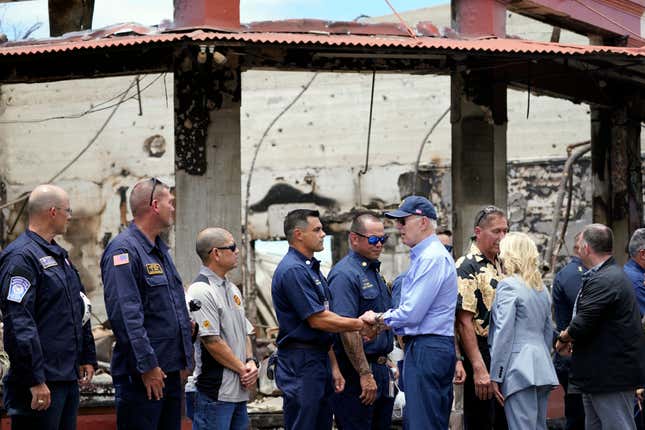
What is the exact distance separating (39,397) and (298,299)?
2208 mm

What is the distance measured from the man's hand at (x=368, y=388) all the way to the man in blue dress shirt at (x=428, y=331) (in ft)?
1.48

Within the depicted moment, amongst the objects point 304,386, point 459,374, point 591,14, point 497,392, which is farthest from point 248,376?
point 591,14

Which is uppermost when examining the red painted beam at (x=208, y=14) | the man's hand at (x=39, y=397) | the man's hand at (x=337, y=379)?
the red painted beam at (x=208, y=14)

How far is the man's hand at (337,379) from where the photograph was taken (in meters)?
8.82

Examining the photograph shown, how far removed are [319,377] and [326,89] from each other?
12185mm

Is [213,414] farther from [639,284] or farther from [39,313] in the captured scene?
[639,284]

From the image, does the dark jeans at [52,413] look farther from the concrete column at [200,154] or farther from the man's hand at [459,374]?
the concrete column at [200,154]

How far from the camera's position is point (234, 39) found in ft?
33.8

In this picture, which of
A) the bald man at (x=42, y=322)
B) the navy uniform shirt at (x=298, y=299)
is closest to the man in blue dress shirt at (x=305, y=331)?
the navy uniform shirt at (x=298, y=299)

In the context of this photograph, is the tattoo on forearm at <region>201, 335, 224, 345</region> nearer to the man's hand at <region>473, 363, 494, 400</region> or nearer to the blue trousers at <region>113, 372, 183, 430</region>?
the blue trousers at <region>113, 372, 183, 430</region>

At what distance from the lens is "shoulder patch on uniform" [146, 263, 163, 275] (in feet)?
24.6

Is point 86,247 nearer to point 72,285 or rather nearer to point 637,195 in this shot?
point 637,195

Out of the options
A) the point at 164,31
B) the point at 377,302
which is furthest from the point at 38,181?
the point at 377,302

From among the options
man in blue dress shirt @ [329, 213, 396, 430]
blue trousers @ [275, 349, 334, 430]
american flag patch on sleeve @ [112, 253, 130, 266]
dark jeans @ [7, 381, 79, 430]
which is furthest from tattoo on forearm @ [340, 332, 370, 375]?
dark jeans @ [7, 381, 79, 430]
